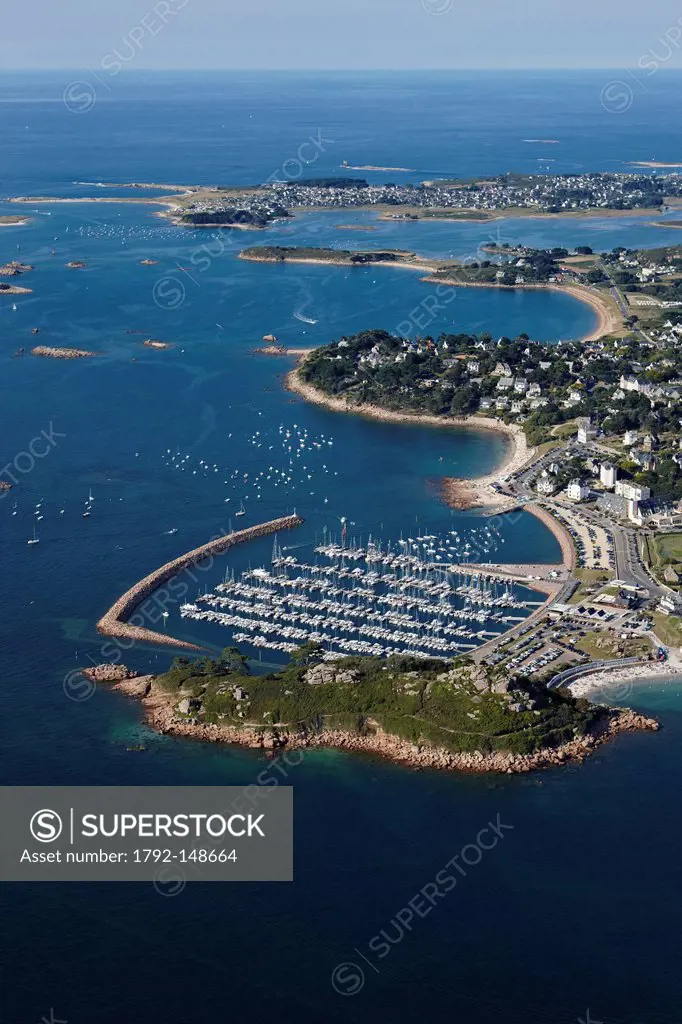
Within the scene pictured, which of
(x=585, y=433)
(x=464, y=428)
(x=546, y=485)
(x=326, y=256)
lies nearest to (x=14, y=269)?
(x=326, y=256)

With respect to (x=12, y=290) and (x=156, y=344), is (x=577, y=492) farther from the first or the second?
(x=12, y=290)

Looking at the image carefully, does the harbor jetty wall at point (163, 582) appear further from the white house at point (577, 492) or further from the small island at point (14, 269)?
the small island at point (14, 269)

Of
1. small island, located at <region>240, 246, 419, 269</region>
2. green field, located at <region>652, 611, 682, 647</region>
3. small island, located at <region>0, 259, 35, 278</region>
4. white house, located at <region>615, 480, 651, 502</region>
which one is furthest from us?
small island, located at <region>240, 246, 419, 269</region>

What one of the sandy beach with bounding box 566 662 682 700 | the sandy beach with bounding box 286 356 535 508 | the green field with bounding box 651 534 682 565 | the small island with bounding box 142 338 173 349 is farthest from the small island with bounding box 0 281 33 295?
the sandy beach with bounding box 566 662 682 700

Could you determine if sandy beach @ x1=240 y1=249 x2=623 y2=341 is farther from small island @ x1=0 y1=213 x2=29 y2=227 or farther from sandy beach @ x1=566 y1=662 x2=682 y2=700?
sandy beach @ x1=566 y1=662 x2=682 y2=700

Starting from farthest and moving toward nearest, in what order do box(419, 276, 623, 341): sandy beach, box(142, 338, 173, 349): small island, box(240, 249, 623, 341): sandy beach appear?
box(240, 249, 623, 341): sandy beach, box(419, 276, 623, 341): sandy beach, box(142, 338, 173, 349): small island

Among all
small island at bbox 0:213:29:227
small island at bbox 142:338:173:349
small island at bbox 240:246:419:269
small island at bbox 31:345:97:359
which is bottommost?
small island at bbox 31:345:97:359
